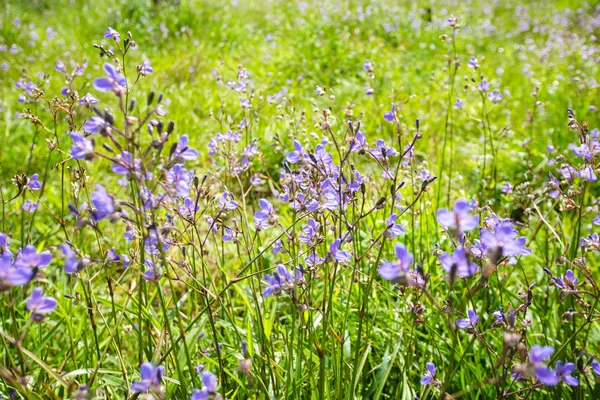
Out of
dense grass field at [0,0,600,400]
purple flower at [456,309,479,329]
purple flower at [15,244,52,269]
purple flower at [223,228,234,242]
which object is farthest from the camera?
purple flower at [223,228,234,242]

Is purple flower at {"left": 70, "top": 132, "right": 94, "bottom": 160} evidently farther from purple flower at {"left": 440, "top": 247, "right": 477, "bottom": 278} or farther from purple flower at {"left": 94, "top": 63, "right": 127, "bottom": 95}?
purple flower at {"left": 440, "top": 247, "right": 477, "bottom": 278}

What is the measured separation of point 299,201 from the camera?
1.51 metres

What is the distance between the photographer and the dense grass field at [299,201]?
1305mm

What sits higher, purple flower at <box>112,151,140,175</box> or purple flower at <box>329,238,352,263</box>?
purple flower at <box>112,151,140,175</box>

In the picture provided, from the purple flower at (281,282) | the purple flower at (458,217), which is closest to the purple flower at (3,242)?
the purple flower at (281,282)

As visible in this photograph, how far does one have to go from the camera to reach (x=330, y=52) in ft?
20.8

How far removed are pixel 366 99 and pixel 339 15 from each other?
10.4 ft

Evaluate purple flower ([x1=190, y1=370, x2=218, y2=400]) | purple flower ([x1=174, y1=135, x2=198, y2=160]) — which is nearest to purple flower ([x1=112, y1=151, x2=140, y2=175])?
purple flower ([x1=174, y1=135, x2=198, y2=160])

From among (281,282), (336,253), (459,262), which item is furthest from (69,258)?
(459,262)

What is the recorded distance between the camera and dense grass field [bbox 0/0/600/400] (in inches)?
51.4

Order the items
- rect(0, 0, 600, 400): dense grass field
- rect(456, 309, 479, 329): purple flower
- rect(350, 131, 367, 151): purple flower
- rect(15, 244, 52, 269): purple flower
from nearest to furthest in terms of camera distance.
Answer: rect(15, 244, 52, 269): purple flower, rect(0, 0, 600, 400): dense grass field, rect(456, 309, 479, 329): purple flower, rect(350, 131, 367, 151): purple flower

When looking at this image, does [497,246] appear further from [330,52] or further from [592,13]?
[592,13]

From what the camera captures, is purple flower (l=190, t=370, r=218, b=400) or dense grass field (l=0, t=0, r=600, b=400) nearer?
purple flower (l=190, t=370, r=218, b=400)

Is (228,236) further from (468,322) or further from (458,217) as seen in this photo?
(458,217)
